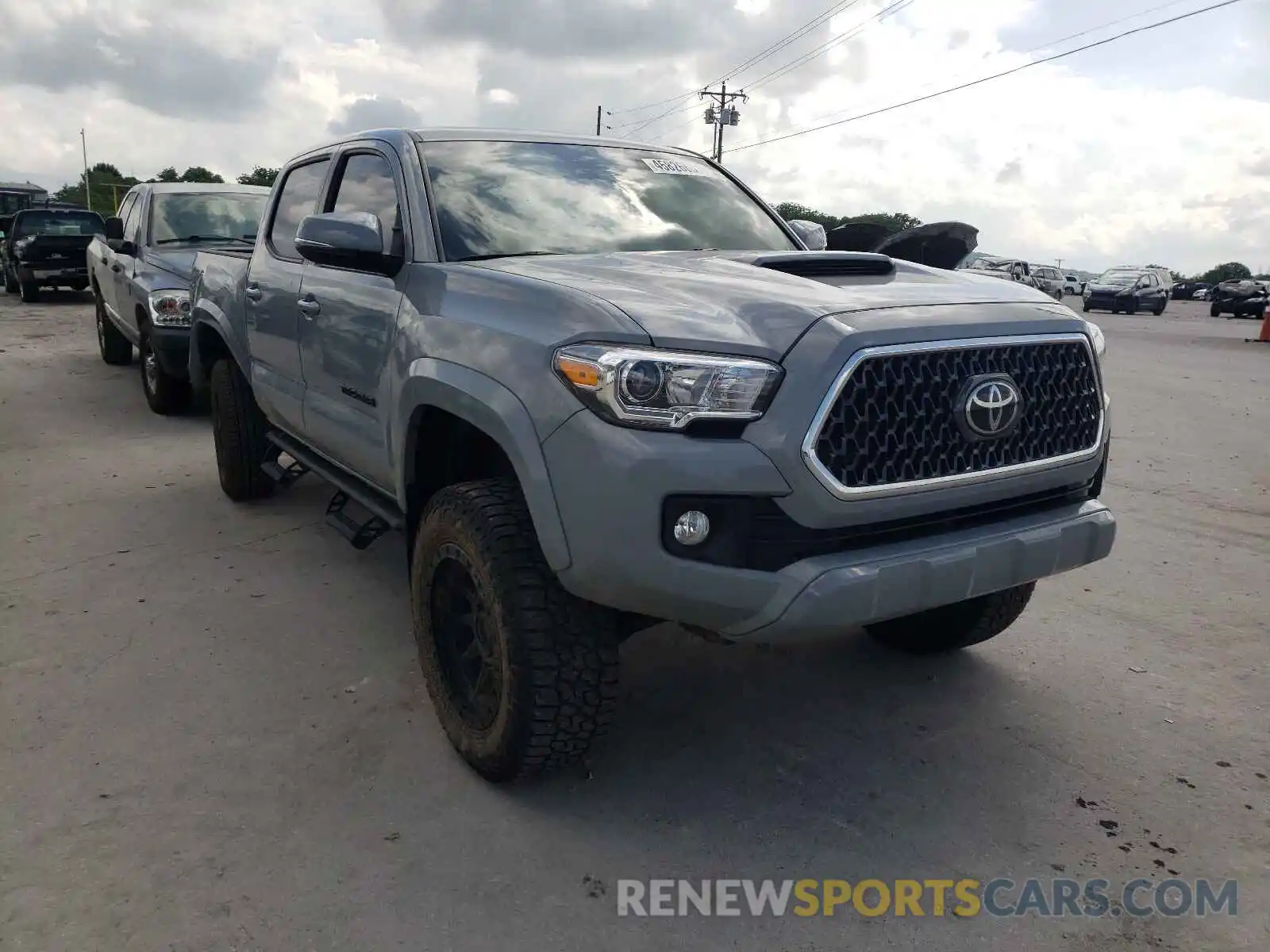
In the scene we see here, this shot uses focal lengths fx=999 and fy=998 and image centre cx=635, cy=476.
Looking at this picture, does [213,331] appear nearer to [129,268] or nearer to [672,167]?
[672,167]

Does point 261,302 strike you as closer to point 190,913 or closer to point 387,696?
point 387,696

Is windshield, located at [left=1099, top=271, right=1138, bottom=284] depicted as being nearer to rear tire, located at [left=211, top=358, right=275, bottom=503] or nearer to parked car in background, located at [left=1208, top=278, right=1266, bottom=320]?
parked car in background, located at [left=1208, top=278, right=1266, bottom=320]

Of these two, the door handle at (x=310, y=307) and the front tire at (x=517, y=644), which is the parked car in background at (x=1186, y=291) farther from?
the front tire at (x=517, y=644)

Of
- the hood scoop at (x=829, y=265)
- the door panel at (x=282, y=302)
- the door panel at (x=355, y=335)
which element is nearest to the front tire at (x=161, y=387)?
the door panel at (x=282, y=302)

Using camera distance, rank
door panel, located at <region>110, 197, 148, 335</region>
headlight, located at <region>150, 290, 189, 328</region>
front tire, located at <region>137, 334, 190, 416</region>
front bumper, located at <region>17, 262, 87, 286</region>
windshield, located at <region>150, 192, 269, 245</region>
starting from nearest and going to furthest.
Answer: headlight, located at <region>150, 290, 189, 328</region> → front tire, located at <region>137, 334, 190, 416</region> → door panel, located at <region>110, 197, 148, 335</region> → windshield, located at <region>150, 192, 269, 245</region> → front bumper, located at <region>17, 262, 87, 286</region>

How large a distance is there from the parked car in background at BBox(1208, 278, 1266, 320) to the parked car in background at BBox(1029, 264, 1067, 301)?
6.89 m

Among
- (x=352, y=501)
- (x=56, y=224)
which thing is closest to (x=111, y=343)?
(x=352, y=501)

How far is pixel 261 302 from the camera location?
4.72m

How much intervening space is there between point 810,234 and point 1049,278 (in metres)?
38.2

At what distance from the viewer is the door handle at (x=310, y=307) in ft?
13.2

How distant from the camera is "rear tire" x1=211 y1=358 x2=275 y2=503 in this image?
5.47m

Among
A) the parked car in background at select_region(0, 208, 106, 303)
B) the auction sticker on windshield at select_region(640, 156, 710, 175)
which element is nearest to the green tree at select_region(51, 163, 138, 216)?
the parked car in background at select_region(0, 208, 106, 303)

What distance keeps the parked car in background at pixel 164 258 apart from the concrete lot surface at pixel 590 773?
136 inches

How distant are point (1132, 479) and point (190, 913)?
615 centimetres
